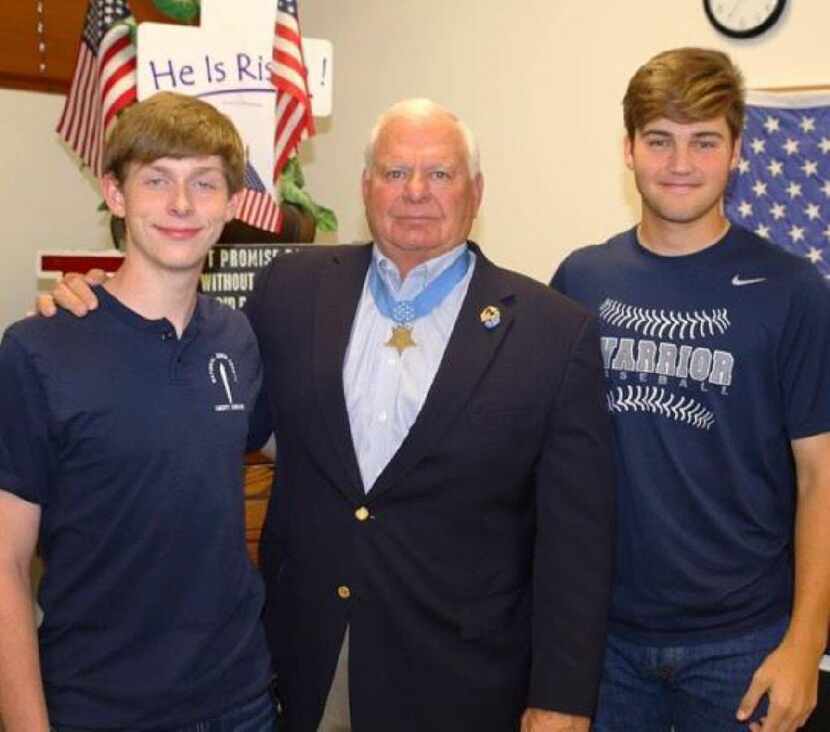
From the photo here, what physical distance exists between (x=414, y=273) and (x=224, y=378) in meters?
0.44

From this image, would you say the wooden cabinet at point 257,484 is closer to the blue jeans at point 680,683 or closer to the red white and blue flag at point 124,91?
the red white and blue flag at point 124,91

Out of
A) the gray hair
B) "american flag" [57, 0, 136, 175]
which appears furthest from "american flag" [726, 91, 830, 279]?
"american flag" [57, 0, 136, 175]

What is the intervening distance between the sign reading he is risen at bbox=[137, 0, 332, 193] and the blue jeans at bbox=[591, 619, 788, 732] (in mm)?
1580

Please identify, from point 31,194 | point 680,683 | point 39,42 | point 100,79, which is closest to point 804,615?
point 680,683

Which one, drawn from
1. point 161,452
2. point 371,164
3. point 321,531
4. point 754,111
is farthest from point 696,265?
point 754,111

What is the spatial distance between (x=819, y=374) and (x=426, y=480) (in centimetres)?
67

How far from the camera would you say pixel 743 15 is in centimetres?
294

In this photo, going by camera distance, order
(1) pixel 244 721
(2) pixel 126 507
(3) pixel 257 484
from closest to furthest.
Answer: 1. (2) pixel 126 507
2. (1) pixel 244 721
3. (3) pixel 257 484

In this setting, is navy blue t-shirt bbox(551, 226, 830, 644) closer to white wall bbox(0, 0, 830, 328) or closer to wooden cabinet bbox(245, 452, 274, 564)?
wooden cabinet bbox(245, 452, 274, 564)

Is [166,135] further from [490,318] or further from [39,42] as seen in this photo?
[39,42]

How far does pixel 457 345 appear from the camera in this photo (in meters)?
1.82

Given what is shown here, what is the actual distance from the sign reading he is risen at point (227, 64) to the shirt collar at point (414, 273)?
3.40 ft

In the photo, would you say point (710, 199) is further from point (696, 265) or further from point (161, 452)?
point (161, 452)

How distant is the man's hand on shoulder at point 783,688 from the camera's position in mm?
1766
